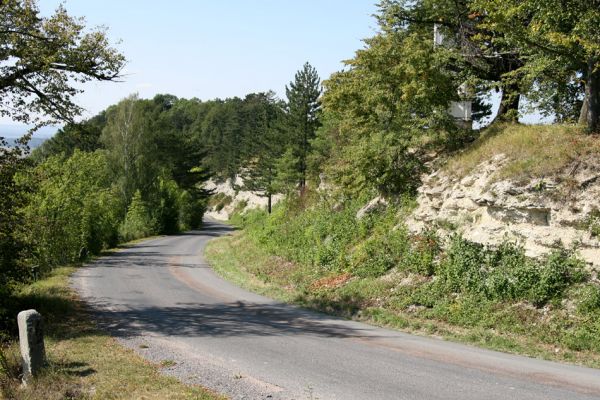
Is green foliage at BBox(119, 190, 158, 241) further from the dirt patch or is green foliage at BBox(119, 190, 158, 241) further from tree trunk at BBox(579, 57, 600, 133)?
tree trunk at BBox(579, 57, 600, 133)

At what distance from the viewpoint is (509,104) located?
20.5 m

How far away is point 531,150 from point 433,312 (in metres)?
5.70

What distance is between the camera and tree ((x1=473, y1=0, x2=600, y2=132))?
531 inches

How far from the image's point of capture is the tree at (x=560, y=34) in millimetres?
13484

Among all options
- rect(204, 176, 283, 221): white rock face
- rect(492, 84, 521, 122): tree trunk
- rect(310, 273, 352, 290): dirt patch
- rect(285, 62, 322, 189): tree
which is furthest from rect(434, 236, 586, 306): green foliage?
rect(204, 176, 283, 221): white rock face

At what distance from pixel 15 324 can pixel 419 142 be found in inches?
560

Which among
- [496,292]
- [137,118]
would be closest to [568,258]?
[496,292]

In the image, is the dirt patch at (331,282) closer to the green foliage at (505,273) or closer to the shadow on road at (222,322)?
the shadow on road at (222,322)

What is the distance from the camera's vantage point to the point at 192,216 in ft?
236

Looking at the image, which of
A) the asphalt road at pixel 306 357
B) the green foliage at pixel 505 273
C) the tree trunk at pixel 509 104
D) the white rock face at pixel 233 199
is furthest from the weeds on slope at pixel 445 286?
the white rock face at pixel 233 199

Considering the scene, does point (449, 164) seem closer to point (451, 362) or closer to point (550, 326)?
point (550, 326)

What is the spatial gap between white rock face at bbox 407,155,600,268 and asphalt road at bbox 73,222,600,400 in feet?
13.0

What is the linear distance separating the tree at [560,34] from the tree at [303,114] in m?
35.1

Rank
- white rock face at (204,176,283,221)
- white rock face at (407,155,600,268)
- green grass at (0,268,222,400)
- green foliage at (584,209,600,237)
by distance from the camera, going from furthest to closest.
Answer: white rock face at (204,176,283,221), white rock face at (407,155,600,268), green foliage at (584,209,600,237), green grass at (0,268,222,400)
